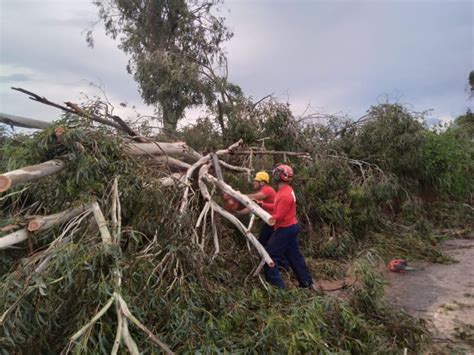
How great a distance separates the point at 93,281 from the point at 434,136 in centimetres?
913

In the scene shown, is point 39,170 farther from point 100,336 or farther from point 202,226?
point 202,226

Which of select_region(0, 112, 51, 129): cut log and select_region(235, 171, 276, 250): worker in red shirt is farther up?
select_region(0, 112, 51, 129): cut log

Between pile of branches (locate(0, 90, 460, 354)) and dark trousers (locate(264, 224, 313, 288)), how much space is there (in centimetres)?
16

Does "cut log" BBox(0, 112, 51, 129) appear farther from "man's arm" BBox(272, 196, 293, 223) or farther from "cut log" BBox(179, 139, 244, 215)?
"man's arm" BBox(272, 196, 293, 223)

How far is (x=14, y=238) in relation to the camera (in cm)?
348

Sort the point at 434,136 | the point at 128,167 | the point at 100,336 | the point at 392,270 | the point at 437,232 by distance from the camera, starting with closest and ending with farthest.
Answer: the point at 100,336
the point at 128,167
the point at 392,270
the point at 437,232
the point at 434,136

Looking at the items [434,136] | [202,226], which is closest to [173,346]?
[202,226]

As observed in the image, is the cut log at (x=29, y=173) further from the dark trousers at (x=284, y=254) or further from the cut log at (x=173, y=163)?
the dark trousers at (x=284, y=254)

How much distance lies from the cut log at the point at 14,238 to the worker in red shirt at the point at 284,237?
2.29m

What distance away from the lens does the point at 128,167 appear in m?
4.10

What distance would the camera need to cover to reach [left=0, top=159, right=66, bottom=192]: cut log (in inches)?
130

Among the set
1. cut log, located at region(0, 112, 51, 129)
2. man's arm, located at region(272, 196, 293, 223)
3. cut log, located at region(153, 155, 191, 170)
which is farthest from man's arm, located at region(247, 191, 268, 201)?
cut log, located at region(0, 112, 51, 129)

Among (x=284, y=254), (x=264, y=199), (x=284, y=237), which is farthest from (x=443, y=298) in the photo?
(x=264, y=199)

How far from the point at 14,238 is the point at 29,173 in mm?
525
